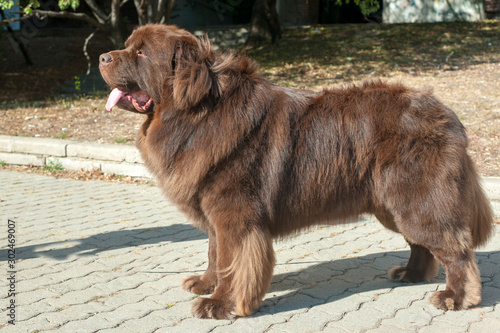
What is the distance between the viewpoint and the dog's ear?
3346mm

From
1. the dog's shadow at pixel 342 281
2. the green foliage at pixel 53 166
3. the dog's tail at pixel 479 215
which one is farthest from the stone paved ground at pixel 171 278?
the green foliage at pixel 53 166

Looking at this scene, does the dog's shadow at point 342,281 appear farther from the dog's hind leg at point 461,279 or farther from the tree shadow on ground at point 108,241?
the tree shadow on ground at point 108,241

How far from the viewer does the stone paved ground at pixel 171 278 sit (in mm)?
3375

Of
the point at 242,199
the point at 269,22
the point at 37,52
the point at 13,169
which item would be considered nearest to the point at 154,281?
the point at 242,199

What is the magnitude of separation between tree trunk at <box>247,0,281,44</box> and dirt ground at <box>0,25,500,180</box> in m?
3.48

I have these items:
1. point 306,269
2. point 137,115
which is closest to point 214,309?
point 306,269

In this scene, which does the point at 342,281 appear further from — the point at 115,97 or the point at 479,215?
the point at 115,97

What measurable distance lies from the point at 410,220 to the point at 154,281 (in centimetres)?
206

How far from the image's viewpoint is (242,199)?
338cm

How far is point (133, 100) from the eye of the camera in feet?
11.5

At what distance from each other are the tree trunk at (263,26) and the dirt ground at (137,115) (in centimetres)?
348

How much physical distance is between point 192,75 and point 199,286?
1604mm

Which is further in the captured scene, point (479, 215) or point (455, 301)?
point (479, 215)

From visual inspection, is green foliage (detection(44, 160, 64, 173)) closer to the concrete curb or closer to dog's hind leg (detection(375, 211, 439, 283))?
the concrete curb
